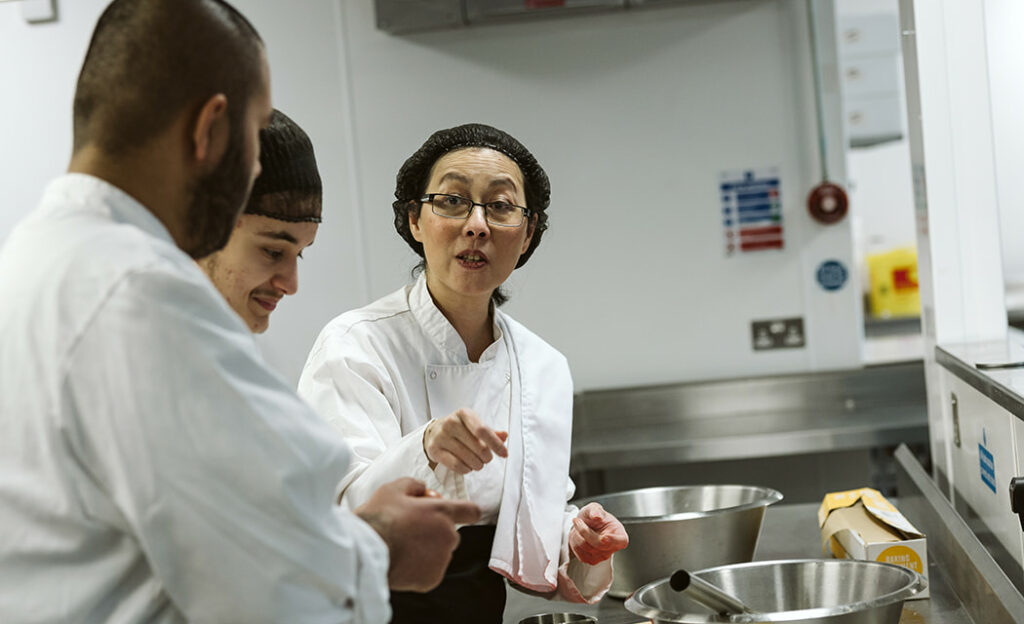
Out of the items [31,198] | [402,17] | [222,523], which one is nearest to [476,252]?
[222,523]

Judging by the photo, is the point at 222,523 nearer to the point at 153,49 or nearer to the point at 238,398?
the point at 238,398

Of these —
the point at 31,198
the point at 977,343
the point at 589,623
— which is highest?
the point at 31,198

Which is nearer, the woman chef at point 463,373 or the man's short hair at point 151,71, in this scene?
the man's short hair at point 151,71

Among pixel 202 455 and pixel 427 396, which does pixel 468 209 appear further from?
pixel 202 455

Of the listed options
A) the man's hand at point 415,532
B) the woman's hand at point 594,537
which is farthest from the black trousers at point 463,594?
the man's hand at point 415,532

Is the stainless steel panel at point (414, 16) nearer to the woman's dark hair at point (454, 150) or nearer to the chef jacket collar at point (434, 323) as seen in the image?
the woman's dark hair at point (454, 150)

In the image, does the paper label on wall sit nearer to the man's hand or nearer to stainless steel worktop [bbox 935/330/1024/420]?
stainless steel worktop [bbox 935/330/1024/420]

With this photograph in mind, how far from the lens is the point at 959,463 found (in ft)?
6.87

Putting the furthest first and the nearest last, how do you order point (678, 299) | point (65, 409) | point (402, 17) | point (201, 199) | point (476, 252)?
point (678, 299)
point (402, 17)
point (476, 252)
point (201, 199)
point (65, 409)

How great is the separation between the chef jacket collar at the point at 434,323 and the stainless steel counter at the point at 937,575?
0.38 meters

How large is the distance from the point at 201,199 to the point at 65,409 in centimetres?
20

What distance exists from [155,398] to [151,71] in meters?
0.26

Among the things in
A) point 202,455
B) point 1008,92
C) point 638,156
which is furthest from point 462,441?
point 1008,92

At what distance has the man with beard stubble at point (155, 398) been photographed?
0.75m
